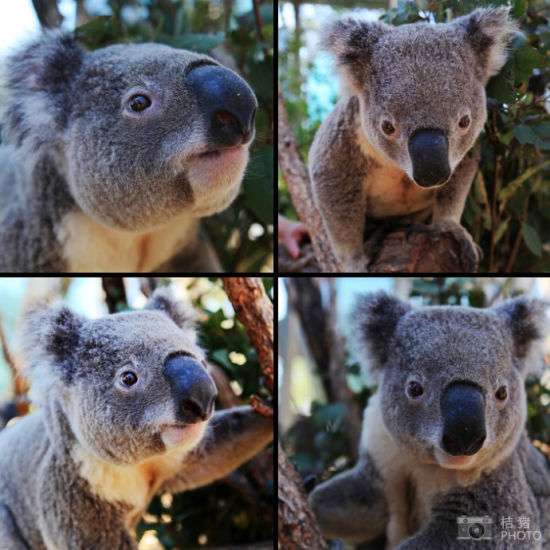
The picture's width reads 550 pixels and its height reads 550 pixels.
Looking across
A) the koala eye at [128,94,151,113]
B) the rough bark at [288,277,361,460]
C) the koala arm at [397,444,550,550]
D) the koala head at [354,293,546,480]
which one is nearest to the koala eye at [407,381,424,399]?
the koala head at [354,293,546,480]

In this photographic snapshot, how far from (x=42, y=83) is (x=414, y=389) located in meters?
1.44

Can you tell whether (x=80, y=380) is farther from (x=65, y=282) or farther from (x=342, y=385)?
(x=342, y=385)

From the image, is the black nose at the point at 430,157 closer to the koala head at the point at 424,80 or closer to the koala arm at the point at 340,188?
the koala head at the point at 424,80

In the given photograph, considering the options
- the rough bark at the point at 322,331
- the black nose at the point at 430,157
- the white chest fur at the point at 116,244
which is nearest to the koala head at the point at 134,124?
the white chest fur at the point at 116,244

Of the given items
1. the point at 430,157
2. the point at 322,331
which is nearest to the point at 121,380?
the point at 430,157

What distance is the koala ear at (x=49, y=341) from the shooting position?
6.05 feet

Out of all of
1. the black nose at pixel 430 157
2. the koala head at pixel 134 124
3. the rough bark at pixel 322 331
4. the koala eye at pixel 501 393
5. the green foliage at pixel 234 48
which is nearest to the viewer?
the black nose at pixel 430 157

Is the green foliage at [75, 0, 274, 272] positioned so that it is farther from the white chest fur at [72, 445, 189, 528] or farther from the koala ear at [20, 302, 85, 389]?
the white chest fur at [72, 445, 189, 528]

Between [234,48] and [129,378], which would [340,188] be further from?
[129,378]

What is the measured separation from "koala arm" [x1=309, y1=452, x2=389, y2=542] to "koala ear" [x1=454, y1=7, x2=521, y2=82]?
1.35 metres

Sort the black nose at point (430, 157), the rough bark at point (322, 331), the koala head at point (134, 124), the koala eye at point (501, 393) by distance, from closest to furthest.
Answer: the black nose at point (430, 157), the koala head at point (134, 124), the koala eye at point (501, 393), the rough bark at point (322, 331)

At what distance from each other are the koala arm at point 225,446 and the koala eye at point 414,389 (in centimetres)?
52

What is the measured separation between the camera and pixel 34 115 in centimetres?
198

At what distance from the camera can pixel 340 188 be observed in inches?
88.0
